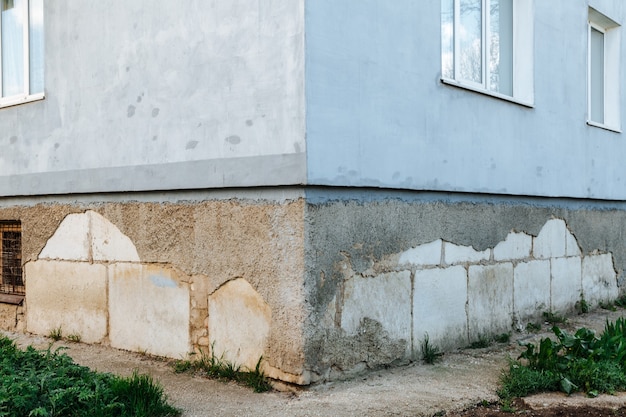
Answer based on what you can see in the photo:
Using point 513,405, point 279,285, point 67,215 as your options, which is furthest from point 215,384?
point 67,215

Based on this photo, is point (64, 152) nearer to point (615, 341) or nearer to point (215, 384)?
point (215, 384)

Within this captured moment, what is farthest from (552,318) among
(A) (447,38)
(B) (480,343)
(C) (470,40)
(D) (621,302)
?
(A) (447,38)

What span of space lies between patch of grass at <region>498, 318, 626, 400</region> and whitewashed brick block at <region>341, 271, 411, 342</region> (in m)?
0.83

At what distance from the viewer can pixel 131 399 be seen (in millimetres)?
3830

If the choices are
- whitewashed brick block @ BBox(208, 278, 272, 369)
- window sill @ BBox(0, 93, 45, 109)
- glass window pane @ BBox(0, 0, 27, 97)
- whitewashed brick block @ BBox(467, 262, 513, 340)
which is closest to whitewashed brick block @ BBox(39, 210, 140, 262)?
whitewashed brick block @ BBox(208, 278, 272, 369)

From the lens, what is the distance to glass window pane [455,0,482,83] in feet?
20.6

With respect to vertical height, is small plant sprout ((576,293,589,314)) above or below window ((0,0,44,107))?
below

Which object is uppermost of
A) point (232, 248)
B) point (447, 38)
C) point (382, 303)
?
point (447, 38)

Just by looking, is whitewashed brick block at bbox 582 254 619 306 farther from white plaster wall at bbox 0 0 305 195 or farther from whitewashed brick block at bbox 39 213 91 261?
whitewashed brick block at bbox 39 213 91 261

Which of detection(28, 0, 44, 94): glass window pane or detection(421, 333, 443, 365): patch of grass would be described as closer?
detection(421, 333, 443, 365): patch of grass

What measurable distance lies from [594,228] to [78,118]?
5.96 m

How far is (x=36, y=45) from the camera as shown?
268 inches

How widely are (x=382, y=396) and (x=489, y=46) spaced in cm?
377

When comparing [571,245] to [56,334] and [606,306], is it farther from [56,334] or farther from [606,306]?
[56,334]
